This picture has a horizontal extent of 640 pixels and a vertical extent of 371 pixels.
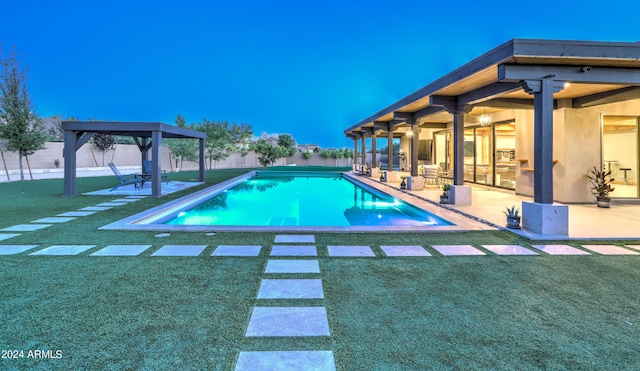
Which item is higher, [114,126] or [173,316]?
[114,126]

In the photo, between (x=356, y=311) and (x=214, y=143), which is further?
(x=214, y=143)

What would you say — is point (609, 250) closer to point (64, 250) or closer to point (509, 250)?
point (509, 250)

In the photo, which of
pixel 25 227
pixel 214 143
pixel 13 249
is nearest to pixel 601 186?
pixel 13 249

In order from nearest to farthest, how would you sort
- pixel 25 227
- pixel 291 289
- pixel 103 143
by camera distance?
pixel 291 289
pixel 25 227
pixel 103 143

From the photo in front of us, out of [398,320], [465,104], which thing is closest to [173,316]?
[398,320]

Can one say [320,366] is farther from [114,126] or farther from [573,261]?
[114,126]

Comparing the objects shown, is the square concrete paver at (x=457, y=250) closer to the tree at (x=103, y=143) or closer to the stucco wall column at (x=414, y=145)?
the stucco wall column at (x=414, y=145)

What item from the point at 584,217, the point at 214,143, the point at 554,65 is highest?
the point at 214,143

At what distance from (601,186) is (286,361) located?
29.4ft

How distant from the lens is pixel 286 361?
1.97m

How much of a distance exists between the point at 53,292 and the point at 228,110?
135 meters

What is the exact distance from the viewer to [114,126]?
9688mm

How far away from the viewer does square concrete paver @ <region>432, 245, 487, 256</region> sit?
14.1ft

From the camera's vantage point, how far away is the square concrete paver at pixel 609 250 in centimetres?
426
